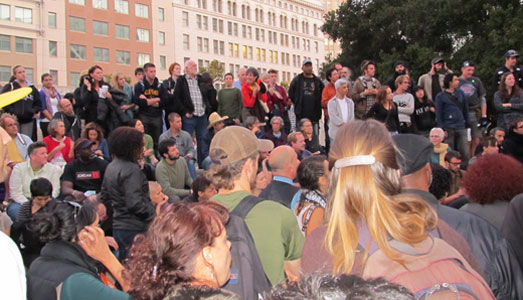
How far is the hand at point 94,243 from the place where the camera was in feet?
11.0

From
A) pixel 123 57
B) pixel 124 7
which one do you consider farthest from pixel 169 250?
pixel 124 7

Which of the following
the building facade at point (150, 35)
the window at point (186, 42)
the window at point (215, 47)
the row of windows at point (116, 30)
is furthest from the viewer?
the window at point (215, 47)

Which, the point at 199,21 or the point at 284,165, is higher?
the point at 199,21

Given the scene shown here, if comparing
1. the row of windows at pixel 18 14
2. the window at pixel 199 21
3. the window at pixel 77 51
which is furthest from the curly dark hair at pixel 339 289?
the window at pixel 199 21

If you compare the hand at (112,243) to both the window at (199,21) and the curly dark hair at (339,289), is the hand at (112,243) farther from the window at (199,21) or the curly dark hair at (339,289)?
the window at (199,21)

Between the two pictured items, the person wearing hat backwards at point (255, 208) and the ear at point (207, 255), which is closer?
the ear at point (207, 255)

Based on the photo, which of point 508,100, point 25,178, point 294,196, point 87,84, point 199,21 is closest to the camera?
point 294,196

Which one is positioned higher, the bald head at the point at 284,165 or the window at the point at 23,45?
the window at the point at 23,45

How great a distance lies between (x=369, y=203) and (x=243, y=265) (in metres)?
0.98

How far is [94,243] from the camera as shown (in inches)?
135

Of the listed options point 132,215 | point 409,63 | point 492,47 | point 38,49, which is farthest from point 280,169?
point 38,49

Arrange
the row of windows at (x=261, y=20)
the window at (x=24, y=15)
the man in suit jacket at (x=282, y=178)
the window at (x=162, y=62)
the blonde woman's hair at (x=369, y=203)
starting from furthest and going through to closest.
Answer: the row of windows at (x=261, y=20) < the window at (x=162, y=62) < the window at (x=24, y=15) < the man in suit jacket at (x=282, y=178) < the blonde woman's hair at (x=369, y=203)

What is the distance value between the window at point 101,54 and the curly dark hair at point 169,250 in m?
66.5

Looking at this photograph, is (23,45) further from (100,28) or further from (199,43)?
(199,43)
